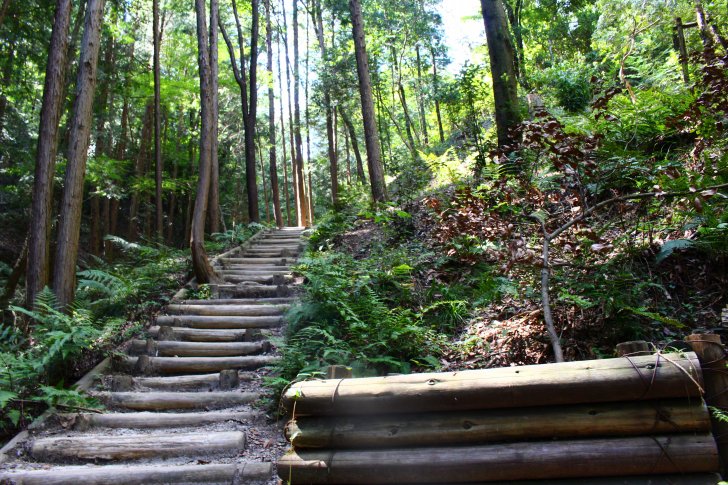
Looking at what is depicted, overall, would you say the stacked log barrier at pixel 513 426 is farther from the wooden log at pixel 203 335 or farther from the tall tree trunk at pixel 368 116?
the tall tree trunk at pixel 368 116

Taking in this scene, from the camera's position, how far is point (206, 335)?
23.3 feet

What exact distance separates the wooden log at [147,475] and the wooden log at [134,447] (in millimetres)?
299

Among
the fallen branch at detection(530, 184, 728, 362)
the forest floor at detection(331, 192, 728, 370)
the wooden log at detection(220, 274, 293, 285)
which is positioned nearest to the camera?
the fallen branch at detection(530, 184, 728, 362)

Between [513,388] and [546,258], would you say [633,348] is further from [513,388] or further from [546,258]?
[546,258]

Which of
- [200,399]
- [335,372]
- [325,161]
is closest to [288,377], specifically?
[200,399]

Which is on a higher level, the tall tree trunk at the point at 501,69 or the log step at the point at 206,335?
the tall tree trunk at the point at 501,69

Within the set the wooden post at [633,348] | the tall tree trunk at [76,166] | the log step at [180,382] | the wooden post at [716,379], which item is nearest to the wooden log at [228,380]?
the log step at [180,382]

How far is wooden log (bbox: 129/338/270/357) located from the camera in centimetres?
665

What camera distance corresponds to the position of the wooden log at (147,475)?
3924 millimetres

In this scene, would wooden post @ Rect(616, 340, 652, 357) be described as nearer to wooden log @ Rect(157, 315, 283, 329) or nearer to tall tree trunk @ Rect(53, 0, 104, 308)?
wooden log @ Rect(157, 315, 283, 329)

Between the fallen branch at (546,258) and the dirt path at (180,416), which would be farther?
the dirt path at (180,416)

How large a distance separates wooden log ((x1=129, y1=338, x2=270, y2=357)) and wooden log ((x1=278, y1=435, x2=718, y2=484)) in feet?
12.3

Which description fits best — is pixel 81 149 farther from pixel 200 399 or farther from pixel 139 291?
pixel 200 399

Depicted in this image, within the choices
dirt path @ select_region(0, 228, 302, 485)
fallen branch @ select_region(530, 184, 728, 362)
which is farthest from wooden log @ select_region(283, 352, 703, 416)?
dirt path @ select_region(0, 228, 302, 485)
